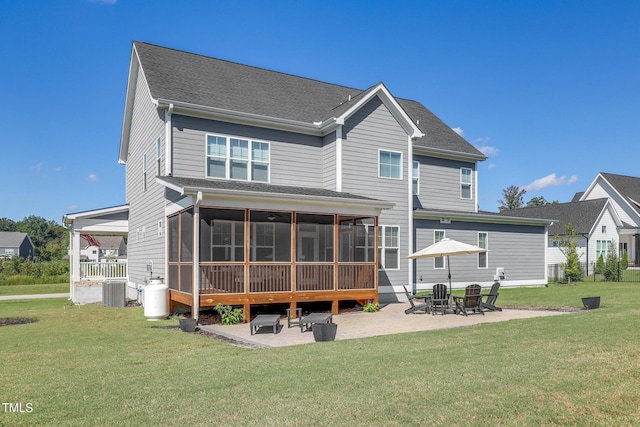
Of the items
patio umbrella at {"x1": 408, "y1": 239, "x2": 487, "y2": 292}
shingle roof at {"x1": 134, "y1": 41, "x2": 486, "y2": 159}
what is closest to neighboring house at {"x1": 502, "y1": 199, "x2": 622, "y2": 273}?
shingle roof at {"x1": 134, "y1": 41, "x2": 486, "y2": 159}

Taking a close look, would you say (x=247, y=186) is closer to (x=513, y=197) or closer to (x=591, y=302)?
(x=591, y=302)

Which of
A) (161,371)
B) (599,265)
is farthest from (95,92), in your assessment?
(599,265)

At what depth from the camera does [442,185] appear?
22.9 metres

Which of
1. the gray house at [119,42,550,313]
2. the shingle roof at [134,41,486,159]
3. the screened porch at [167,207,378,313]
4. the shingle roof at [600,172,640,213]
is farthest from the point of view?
the shingle roof at [600,172,640,213]

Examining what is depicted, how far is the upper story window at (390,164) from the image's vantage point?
61.8 ft

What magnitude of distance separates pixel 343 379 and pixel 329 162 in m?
12.7

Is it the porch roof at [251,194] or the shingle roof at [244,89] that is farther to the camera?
the shingle roof at [244,89]

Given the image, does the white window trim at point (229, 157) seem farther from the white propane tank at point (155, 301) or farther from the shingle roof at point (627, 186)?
the shingle roof at point (627, 186)

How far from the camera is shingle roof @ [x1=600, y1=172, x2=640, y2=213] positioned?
4224cm

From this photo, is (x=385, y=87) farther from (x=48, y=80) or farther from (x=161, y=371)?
(x=48, y=80)

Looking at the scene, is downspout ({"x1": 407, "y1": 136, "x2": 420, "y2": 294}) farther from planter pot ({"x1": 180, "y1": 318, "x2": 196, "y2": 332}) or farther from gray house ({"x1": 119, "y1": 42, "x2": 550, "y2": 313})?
planter pot ({"x1": 180, "y1": 318, "x2": 196, "y2": 332})

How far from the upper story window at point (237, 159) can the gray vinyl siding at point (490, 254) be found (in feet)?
23.9

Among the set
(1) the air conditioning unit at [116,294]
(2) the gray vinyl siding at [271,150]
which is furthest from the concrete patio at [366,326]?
(1) the air conditioning unit at [116,294]

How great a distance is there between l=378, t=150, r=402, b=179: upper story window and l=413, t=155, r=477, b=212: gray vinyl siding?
3.14 meters
